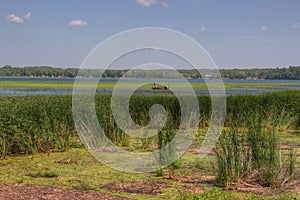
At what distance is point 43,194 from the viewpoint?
702 centimetres

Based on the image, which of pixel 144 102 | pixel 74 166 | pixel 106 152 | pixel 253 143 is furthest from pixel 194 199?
pixel 144 102

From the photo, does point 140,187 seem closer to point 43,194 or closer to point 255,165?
point 43,194

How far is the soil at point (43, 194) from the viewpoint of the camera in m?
6.80

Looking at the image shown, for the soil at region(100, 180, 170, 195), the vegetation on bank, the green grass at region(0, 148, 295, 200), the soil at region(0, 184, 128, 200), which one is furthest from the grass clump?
the soil at region(0, 184, 128, 200)

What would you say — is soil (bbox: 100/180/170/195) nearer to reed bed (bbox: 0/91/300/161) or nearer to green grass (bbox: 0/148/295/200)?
green grass (bbox: 0/148/295/200)

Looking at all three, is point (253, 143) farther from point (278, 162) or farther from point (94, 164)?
point (94, 164)

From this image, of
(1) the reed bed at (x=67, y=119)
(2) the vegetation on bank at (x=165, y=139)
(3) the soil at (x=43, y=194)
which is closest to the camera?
(3) the soil at (x=43, y=194)

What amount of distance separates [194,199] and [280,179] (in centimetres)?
268

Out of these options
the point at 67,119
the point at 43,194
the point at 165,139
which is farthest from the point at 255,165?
the point at 67,119

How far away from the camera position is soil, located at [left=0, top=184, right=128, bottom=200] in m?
6.80

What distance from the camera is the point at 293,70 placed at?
129 meters

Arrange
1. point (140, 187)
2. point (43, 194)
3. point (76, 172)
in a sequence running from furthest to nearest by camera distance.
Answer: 1. point (76, 172)
2. point (140, 187)
3. point (43, 194)

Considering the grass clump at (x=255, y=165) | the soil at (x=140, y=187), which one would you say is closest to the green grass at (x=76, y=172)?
the soil at (x=140, y=187)

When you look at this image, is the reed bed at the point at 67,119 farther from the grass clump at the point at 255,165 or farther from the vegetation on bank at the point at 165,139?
the grass clump at the point at 255,165
